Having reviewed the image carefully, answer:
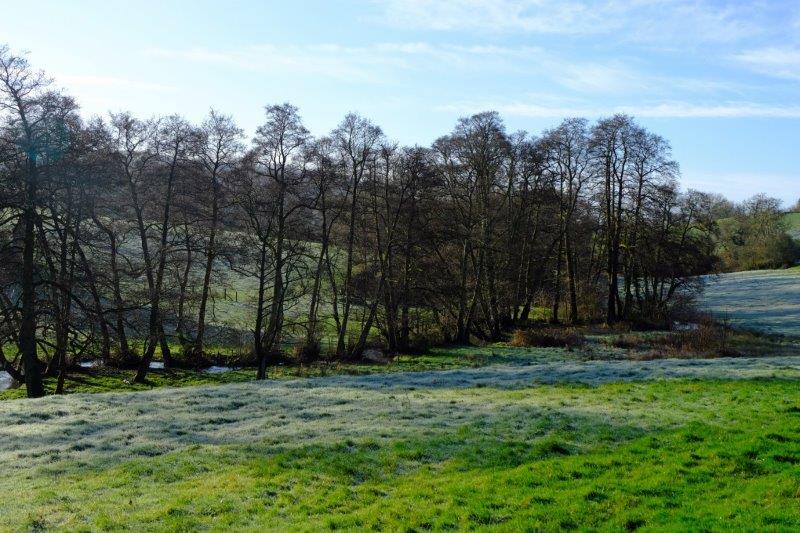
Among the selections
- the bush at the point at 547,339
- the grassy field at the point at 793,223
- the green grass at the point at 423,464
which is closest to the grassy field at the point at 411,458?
the green grass at the point at 423,464

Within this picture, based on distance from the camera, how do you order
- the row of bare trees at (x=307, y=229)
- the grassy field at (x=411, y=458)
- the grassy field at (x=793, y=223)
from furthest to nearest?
1. the grassy field at (x=793, y=223)
2. the row of bare trees at (x=307, y=229)
3. the grassy field at (x=411, y=458)

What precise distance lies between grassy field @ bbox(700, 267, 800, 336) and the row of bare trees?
6454 mm

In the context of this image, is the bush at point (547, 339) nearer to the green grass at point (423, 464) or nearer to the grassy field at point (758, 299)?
the grassy field at point (758, 299)

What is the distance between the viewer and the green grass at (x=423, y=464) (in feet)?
32.7

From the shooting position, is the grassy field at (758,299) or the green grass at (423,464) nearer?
the green grass at (423,464)

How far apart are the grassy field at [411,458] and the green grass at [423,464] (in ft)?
0.16

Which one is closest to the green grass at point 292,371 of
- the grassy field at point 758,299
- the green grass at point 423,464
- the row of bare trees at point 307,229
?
the row of bare trees at point 307,229

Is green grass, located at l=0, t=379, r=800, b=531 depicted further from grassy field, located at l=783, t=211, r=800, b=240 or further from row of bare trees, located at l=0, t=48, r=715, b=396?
grassy field, located at l=783, t=211, r=800, b=240

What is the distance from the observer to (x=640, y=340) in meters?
40.6

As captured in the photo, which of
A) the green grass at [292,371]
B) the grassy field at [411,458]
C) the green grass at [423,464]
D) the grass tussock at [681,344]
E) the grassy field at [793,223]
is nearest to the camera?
the green grass at [423,464]

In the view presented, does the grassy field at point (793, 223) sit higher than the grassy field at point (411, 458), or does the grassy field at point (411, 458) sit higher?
the grassy field at point (793, 223)

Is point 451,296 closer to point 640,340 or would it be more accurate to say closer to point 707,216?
point 640,340

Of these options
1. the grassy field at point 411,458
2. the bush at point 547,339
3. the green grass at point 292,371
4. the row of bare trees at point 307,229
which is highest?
the row of bare trees at point 307,229

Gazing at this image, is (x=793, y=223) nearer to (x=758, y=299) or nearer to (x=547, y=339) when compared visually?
(x=758, y=299)
